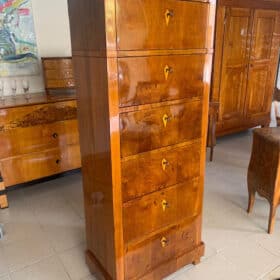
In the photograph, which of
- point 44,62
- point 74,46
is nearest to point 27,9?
point 44,62

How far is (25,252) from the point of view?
184cm

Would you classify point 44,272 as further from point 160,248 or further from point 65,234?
point 160,248

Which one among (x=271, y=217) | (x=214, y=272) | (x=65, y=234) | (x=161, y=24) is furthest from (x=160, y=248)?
(x=161, y=24)

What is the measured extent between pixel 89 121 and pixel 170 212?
0.65m

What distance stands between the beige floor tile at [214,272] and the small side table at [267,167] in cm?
50

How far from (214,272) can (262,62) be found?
9.66ft

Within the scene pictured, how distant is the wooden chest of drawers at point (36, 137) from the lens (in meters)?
2.26

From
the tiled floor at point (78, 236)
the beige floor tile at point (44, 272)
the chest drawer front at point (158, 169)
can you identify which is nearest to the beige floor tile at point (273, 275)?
the tiled floor at point (78, 236)

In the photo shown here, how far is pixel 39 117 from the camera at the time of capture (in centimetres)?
234

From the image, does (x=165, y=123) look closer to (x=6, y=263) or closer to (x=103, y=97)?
(x=103, y=97)

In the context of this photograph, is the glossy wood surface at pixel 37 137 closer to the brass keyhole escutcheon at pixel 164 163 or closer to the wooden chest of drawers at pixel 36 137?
the wooden chest of drawers at pixel 36 137

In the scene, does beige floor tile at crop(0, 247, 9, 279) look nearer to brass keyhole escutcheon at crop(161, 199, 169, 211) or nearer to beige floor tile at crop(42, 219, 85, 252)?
beige floor tile at crop(42, 219, 85, 252)

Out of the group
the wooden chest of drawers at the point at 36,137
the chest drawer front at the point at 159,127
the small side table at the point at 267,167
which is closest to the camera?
the chest drawer front at the point at 159,127

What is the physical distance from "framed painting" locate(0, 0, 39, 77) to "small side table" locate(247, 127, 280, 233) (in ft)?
7.02
